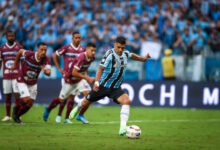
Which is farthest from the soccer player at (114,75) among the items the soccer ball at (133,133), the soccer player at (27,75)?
the soccer player at (27,75)

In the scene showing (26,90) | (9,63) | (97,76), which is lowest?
(26,90)

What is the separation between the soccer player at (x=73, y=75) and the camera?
11956 millimetres

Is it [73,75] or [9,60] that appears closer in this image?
[73,75]

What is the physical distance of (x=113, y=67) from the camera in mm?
10117

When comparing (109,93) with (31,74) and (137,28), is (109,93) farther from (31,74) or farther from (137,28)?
(137,28)

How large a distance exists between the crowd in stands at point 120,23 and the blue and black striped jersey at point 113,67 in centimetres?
839

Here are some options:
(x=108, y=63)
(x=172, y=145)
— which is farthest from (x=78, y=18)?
(x=172, y=145)

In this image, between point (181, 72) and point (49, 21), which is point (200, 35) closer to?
point (181, 72)

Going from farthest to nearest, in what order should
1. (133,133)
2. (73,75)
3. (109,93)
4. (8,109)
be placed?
(8,109) → (73,75) → (109,93) → (133,133)

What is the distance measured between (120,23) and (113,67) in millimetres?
10566

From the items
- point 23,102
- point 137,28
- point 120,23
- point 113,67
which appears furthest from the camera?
point 120,23

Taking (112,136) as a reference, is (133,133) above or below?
above

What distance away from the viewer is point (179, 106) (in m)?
18.6

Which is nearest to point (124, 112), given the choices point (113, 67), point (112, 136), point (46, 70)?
point (112, 136)
